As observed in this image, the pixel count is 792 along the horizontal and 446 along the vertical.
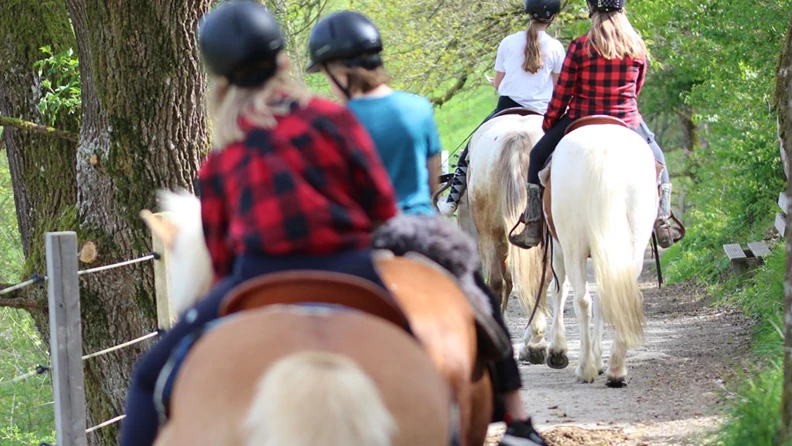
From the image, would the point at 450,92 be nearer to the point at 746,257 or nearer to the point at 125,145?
the point at 746,257

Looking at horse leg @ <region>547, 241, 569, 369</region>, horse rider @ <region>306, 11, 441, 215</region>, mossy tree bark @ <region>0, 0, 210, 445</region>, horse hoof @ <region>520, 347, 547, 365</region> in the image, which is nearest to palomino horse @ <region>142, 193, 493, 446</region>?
horse rider @ <region>306, 11, 441, 215</region>

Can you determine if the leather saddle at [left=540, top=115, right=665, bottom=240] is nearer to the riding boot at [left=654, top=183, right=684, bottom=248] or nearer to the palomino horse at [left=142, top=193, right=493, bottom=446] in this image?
the riding boot at [left=654, top=183, right=684, bottom=248]

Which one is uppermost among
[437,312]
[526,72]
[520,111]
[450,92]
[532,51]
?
[450,92]

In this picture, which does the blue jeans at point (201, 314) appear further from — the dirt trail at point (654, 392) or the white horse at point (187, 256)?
the dirt trail at point (654, 392)

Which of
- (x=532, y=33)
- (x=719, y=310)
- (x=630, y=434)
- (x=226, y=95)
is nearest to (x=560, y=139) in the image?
(x=532, y=33)

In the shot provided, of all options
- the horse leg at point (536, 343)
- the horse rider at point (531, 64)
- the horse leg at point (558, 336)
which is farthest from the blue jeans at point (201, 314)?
the horse rider at point (531, 64)

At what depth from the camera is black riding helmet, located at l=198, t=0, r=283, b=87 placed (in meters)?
3.02

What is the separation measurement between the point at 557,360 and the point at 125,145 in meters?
3.85

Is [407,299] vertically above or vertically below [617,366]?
above

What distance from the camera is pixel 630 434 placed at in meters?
5.93

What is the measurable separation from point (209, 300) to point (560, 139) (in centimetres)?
497

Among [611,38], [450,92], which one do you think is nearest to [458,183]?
[611,38]

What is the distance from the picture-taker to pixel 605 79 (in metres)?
7.23

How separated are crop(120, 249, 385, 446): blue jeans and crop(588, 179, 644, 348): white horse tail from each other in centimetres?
401
